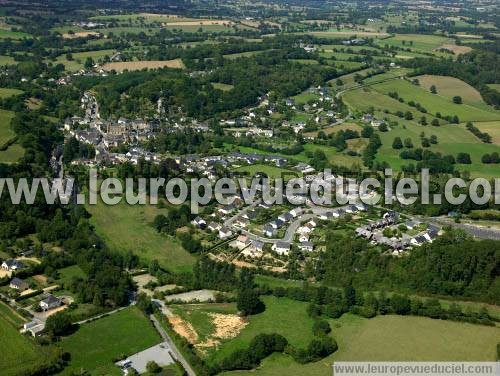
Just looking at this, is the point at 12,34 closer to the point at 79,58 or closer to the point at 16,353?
the point at 79,58

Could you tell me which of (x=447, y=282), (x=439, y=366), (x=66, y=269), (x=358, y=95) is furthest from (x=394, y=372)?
(x=358, y=95)

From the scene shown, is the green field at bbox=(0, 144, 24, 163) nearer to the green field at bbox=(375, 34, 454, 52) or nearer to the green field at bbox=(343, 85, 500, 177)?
the green field at bbox=(343, 85, 500, 177)

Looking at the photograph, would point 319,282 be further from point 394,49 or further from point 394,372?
point 394,49

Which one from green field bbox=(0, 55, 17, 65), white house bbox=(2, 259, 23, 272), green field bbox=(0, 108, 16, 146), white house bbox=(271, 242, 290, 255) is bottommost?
white house bbox=(271, 242, 290, 255)

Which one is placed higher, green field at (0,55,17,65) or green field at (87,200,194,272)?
green field at (0,55,17,65)

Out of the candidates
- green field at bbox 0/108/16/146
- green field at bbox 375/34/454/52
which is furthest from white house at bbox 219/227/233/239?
green field at bbox 375/34/454/52

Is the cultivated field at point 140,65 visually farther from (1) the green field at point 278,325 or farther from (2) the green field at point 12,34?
(1) the green field at point 278,325
